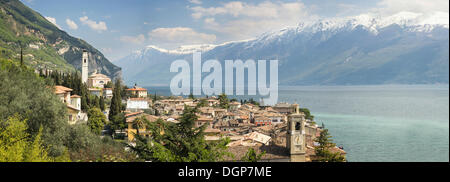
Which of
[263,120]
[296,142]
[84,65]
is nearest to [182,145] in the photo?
[296,142]

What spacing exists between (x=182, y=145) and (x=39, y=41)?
10472 cm

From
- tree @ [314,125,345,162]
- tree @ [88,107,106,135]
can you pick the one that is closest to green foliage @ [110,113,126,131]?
tree @ [88,107,106,135]

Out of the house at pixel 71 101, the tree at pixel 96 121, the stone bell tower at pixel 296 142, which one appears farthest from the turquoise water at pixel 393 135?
the house at pixel 71 101

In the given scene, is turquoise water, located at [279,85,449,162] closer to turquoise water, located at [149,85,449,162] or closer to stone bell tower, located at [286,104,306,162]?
turquoise water, located at [149,85,449,162]

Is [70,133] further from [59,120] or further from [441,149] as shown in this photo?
[441,149]

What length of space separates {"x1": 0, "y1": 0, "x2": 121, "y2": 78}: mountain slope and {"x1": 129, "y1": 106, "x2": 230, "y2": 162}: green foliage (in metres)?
75.4

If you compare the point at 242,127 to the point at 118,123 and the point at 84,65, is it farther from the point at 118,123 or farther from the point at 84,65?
the point at 84,65

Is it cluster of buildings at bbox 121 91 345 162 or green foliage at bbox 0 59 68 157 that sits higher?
green foliage at bbox 0 59 68 157

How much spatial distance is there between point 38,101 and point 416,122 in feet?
176

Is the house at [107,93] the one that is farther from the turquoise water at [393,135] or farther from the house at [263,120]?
the turquoise water at [393,135]

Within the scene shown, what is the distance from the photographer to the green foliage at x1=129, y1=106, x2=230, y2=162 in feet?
21.6

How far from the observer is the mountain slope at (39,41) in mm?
83375

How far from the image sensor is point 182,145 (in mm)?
7375

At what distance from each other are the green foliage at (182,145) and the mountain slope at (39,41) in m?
75.4
